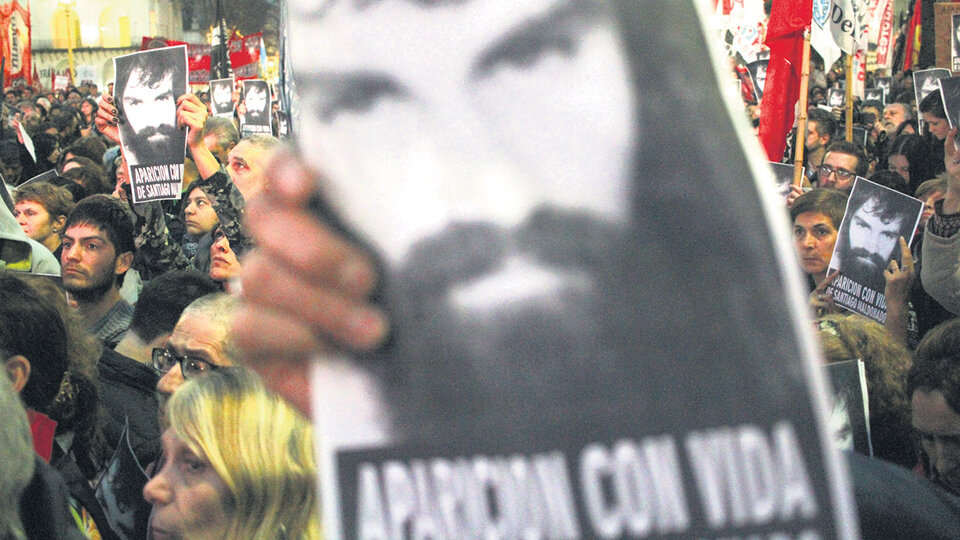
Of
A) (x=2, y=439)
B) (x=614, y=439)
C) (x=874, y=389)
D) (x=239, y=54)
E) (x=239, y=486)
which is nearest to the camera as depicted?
(x=614, y=439)

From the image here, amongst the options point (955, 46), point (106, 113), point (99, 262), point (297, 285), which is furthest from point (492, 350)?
point (955, 46)

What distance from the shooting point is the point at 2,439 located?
1572 mm

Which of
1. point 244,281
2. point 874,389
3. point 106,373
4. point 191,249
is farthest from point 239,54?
point 244,281

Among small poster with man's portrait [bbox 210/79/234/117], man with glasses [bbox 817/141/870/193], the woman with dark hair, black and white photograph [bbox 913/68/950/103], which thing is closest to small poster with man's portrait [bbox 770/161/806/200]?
man with glasses [bbox 817/141/870/193]

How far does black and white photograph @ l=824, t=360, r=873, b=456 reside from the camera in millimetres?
2029

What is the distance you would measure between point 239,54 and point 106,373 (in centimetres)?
1582

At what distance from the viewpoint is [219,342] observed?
307 centimetres

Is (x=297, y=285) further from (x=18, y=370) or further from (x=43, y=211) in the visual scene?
(x=43, y=211)

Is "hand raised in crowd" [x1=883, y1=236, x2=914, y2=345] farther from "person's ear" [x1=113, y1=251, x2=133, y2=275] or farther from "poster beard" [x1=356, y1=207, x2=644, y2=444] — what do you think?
"poster beard" [x1=356, y1=207, x2=644, y2=444]

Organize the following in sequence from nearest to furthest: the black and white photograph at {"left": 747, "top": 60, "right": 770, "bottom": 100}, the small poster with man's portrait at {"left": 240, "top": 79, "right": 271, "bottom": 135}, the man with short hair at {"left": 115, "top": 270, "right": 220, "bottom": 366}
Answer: the man with short hair at {"left": 115, "top": 270, "right": 220, "bottom": 366}, the black and white photograph at {"left": 747, "top": 60, "right": 770, "bottom": 100}, the small poster with man's portrait at {"left": 240, "top": 79, "right": 271, "bottom": 135}

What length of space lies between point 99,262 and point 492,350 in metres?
4.13

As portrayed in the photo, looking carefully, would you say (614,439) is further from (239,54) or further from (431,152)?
(239,54)

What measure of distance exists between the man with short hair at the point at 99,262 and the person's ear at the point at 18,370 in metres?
1.78

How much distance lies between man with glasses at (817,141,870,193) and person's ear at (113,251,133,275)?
3898 mm
